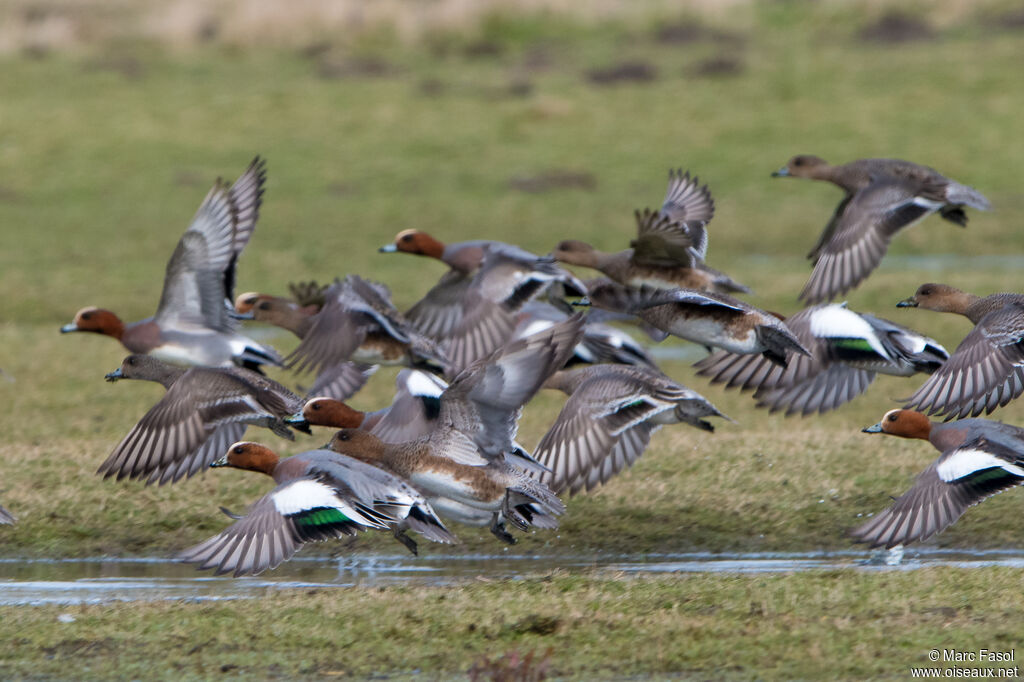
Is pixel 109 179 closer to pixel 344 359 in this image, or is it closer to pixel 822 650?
pixel 344 359

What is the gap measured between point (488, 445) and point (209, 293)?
2.95 metres

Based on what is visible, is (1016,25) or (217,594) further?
(1016,25)

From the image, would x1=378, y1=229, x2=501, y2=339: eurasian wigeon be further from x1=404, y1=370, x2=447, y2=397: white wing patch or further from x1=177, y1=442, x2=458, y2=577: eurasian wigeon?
x1=177, y1=442, x2=458, y2=577: eurasian wigeon

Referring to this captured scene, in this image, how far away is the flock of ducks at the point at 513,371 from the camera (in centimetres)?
667

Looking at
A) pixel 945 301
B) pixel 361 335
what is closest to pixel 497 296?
pixel 361 335

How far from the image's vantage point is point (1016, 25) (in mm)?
27391

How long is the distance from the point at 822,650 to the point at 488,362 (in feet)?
5.91

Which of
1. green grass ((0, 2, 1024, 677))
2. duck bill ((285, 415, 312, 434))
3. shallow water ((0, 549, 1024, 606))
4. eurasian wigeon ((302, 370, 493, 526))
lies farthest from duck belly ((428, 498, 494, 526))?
duck bill ((285, 415, 312, 434))

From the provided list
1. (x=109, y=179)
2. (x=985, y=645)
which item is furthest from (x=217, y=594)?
(x=109, y=179)

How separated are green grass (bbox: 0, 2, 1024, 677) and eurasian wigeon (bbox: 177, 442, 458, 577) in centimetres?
27

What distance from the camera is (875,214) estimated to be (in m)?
9.52

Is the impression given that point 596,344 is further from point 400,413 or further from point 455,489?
point 455,489

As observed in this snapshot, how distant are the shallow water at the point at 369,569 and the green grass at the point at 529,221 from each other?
177 mm

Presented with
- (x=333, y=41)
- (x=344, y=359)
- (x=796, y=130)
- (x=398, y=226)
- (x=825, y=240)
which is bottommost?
(x=344, y=359)
